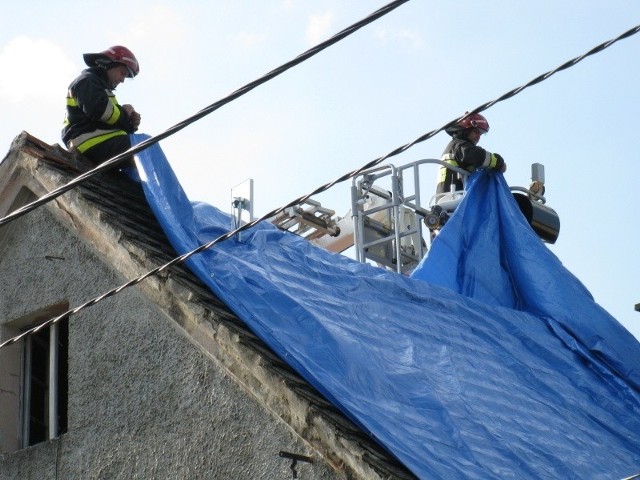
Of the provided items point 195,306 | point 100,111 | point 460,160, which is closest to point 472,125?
point 460,160

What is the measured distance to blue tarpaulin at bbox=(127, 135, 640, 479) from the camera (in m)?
9.23

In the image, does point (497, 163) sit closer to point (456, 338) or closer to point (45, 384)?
point (456, 338)

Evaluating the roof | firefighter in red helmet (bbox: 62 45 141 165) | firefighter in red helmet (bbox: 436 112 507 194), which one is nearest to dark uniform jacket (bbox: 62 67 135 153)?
firefighter in red helmet (bbox: 62 45 141 165)

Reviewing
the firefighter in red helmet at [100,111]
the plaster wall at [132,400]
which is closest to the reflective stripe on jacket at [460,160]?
the firefighter in red helmet at [100,111]

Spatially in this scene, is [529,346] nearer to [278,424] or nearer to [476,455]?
[476,455]

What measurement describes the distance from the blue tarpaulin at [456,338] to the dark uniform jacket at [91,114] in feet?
1.17

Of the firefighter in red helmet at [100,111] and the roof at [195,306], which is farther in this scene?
the firefighter in red helmet at [100,111]

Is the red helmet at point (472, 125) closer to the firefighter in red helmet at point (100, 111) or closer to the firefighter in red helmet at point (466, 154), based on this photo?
the firefighter in red helmet at point (466, 154)

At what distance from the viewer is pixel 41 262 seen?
10703 millimetres

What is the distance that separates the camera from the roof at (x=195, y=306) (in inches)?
Result: 330

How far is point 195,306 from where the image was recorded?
930 centimetres

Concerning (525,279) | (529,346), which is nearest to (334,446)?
(529,346)

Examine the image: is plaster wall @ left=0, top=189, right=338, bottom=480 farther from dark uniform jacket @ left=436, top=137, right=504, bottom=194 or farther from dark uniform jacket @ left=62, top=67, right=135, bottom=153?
dark uniform jacket @ left=436, top=137, right=504, bottom=194

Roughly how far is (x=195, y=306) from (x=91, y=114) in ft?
8.72
